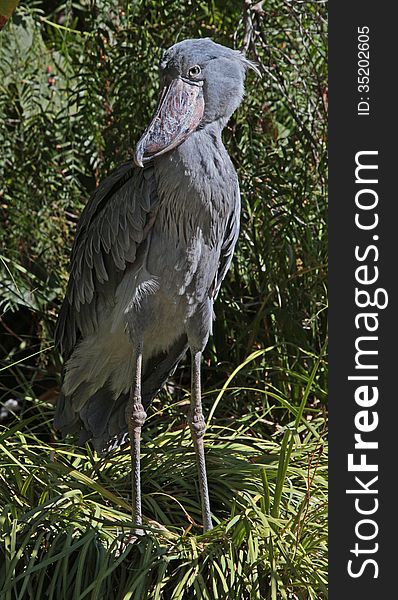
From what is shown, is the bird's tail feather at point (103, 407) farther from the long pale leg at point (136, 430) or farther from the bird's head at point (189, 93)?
the bird's head at point (189, 93)

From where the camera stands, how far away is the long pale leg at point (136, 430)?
108 inches

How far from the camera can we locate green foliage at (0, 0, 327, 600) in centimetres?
308

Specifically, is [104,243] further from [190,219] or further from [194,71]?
[194,71]

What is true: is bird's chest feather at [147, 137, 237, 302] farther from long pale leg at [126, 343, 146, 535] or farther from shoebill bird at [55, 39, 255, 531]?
long pale leg at [126, 343, 146, 535]

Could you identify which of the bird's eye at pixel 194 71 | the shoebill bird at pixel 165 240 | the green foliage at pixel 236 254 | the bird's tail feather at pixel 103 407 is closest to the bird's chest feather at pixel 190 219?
the shoebill bird at pixel 165 240

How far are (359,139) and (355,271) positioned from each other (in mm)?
366

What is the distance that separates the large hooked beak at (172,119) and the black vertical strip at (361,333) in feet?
1.33

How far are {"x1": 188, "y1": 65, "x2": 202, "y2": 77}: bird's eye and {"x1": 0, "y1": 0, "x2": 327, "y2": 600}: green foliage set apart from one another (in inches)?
40.1

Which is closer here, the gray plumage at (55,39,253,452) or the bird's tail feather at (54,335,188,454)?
the gray plumage at (55,39,253,452)

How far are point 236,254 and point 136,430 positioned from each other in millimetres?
1255

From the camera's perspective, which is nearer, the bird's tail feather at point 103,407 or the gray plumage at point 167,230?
the gray plumage at point 167,230

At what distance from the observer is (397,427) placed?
264cm

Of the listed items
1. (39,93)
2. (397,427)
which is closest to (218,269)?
(397,427)

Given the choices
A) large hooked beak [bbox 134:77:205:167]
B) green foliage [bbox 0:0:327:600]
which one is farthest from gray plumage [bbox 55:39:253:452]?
green foliage [bbox 0:0:327:600]
